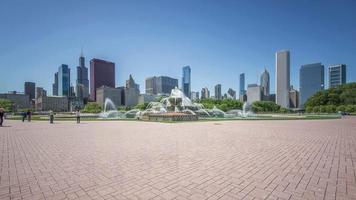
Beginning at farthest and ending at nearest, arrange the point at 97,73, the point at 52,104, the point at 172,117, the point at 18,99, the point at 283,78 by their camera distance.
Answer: the point at 97,73
the point at 283,78
the point at 18,99
the point at 52,104
the point at 172,117

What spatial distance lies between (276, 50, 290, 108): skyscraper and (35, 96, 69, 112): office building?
195615 millimetres

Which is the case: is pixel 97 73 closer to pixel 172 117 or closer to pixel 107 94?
pixel 107 94

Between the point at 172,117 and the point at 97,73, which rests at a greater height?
the point at 97,73

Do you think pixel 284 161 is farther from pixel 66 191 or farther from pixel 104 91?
pixel 104 91

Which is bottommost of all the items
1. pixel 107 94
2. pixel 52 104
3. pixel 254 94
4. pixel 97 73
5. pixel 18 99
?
pixel 52 104

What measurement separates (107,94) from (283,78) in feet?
540

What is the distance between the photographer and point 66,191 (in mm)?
4402

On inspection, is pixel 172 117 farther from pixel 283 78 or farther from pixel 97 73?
pixel 283 78

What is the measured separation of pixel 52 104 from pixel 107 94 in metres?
45.2

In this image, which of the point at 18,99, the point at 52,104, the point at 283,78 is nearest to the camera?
the point at 52,104

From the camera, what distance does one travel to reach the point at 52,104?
165 metres

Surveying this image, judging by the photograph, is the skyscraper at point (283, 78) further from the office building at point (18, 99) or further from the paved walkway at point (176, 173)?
the office building at point (18, 99)

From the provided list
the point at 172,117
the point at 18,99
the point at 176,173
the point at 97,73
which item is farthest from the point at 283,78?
the point at 18,99

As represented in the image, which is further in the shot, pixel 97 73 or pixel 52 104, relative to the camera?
pixel 97 73
